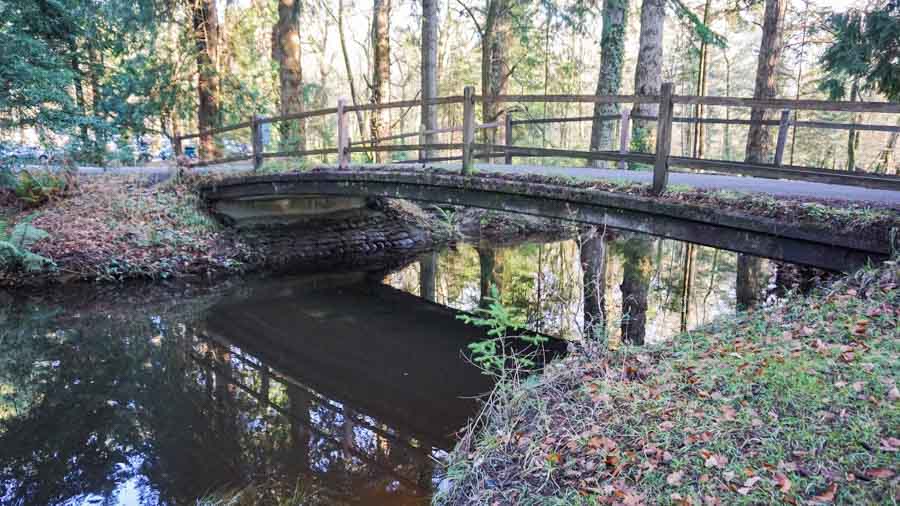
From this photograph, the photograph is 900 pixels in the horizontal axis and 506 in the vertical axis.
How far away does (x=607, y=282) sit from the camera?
11.3 m

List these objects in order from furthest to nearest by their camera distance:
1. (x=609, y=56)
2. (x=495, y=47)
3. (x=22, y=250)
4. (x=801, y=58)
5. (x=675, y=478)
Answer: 1. (x=801, y=58)
2. (x=495, y=47)
3. (x=609, y=56)
4. (x=22, y=250)
5. (x=675, y=478)

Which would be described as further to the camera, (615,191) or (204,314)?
(204,314)

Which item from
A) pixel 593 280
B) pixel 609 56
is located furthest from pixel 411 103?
pixel 609 56

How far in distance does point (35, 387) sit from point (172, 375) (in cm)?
139

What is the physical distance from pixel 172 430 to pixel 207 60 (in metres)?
11.7

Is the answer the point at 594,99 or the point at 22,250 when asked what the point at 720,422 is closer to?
the point at 594,99

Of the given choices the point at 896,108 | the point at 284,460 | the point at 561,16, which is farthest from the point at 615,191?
the point at 561,16

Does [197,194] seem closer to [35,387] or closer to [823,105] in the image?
[35,387]

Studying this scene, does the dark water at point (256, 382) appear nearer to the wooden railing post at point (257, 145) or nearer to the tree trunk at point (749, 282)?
the tree trunk at point (749, 282)

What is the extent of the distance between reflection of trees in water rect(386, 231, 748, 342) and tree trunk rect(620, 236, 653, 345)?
0.01 meters

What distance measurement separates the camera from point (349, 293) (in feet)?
35.0

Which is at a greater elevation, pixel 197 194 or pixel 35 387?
pixel 197 194

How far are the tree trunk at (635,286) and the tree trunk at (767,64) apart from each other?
338cm

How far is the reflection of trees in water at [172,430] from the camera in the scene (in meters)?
4.66
